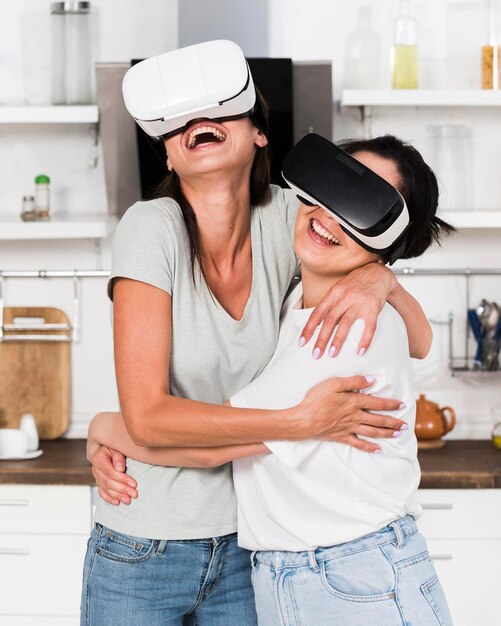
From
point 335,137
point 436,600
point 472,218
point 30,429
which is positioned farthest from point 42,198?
point 436,600

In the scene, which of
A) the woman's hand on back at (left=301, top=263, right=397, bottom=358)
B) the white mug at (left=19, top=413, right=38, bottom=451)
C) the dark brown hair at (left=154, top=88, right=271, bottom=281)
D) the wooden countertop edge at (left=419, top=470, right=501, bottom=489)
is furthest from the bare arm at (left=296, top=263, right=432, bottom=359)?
the white mug at (left=19, top=413, right=38, bottom=451)

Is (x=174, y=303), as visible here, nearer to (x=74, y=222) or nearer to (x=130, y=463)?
(x=130, y=463)

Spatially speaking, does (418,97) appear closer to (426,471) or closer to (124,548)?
(426,471)

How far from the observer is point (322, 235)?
1262 mm

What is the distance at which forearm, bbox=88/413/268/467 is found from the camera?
1245 millimetres

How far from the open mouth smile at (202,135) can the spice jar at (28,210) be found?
1523mm

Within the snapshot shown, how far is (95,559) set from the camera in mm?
1393

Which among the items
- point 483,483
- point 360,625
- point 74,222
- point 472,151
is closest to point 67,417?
point 74,222

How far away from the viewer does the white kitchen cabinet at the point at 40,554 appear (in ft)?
8.30

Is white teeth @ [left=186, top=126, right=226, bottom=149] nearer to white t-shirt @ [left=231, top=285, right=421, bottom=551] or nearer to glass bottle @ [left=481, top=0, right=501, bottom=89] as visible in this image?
white t-shirt @ [left=231, top=285, right=421, bottom=551]

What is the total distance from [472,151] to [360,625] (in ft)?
6.81

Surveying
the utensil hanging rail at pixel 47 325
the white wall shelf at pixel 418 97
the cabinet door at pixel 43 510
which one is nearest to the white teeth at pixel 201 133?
the white wall shelf at pixel 418 97

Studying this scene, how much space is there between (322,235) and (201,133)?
0.24m

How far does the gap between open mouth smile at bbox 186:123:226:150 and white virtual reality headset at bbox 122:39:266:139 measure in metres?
→ 0.02
